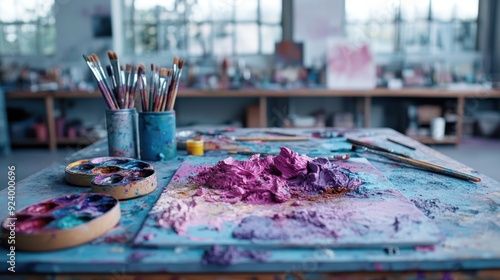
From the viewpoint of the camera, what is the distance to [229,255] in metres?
0.96

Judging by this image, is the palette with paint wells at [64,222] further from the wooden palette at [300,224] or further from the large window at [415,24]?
the large window at [415,24]

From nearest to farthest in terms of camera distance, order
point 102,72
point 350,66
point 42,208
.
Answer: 1. point 42,208
2. point 102,72
3. point 350,66

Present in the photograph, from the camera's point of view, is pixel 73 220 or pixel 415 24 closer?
pixel 73 220

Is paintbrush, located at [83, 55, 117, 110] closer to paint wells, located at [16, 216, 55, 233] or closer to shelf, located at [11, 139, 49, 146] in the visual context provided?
paint wells, located at [16, 216, 55, 233]

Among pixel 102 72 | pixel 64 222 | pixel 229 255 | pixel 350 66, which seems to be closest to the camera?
pixel 229 255

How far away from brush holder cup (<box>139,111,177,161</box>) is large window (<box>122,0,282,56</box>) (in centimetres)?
442

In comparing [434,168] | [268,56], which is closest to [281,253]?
[434,168]

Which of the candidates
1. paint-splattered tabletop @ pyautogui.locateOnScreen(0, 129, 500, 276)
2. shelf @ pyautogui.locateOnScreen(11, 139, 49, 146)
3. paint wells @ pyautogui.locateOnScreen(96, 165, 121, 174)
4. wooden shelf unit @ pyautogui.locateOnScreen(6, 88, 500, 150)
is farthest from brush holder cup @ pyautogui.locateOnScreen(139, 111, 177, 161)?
shelf @ pyautogui.locateOnScreen(11, 139, 49, 146)

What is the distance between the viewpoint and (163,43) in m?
6.12

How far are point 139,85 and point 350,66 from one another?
406 cm

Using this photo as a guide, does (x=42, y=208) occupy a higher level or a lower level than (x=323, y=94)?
lower

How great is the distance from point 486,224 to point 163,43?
558cm

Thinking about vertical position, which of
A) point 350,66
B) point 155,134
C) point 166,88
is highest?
point 350,66

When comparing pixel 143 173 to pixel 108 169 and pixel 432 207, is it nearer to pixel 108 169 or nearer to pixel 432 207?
pixel 108 169
